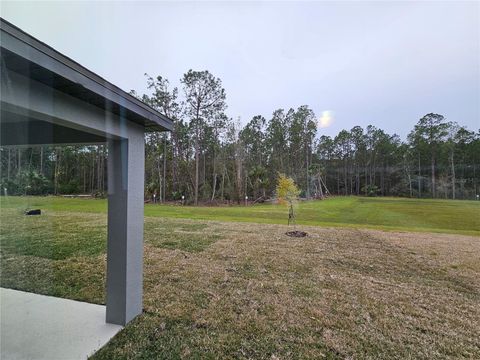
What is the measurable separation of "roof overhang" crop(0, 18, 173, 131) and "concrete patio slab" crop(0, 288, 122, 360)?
7.13ft

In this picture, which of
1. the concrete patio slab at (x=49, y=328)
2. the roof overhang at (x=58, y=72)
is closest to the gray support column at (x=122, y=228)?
the concrete patio slab at (x=49, y=328)

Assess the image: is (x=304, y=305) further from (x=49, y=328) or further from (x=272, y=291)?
(x=49, y=328)

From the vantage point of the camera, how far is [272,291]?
11.5 ft

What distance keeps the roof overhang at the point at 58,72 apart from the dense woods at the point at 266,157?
3.16m

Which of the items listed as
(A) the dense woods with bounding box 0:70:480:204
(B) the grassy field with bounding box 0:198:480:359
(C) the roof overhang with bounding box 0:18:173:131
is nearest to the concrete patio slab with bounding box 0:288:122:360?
(B) the grassy field with bounding box 0:198:480:359

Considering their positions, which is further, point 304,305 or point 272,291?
point 272,291

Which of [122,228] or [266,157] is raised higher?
[266,157]

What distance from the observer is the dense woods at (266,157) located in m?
20.3

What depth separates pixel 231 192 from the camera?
20.5m

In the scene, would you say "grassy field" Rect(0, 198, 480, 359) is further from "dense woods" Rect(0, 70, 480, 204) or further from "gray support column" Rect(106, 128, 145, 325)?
"dense woods" Rect(0, 70, 480, 204)

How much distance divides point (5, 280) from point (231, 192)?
56.7ft

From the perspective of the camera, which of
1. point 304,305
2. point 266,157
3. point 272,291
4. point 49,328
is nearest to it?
point 49,328

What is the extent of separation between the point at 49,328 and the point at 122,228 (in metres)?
1.22

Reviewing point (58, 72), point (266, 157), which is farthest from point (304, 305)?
point (266, 157)
